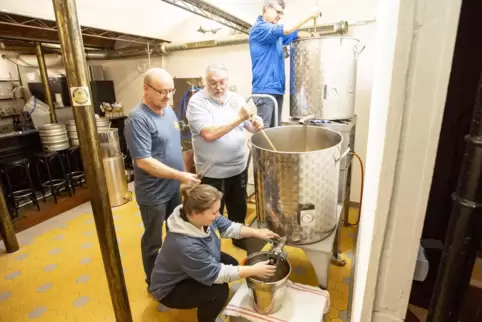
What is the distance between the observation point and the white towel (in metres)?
1.21

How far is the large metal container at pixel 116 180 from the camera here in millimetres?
3520

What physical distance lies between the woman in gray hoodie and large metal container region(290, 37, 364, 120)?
1.05 m

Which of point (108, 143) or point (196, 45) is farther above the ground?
point (196, 45)

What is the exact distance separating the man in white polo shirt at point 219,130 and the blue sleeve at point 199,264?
62 centimetres

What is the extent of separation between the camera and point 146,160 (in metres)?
1.62

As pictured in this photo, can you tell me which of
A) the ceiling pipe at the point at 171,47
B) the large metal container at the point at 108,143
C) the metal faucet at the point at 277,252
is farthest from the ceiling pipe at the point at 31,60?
the metal faucet at the point at 277,252

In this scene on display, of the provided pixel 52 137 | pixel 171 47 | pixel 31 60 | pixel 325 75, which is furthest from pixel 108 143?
pixel 31 60

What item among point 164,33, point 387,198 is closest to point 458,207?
point 387,198

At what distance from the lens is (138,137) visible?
63.4 inches

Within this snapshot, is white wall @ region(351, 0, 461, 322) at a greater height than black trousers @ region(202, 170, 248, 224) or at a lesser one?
greater

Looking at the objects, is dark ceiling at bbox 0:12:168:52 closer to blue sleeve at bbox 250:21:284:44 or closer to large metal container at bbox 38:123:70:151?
large metal container at bbox 38:123:70:151

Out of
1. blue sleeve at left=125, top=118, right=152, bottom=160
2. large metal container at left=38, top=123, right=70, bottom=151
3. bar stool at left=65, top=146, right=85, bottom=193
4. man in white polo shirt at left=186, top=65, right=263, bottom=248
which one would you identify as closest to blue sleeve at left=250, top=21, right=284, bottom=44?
man in white polo shirt at left=186, top=65, right=263, bottom=248

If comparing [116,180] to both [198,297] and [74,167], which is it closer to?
[74,167]

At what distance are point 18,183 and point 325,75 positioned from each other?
4.17 meters
